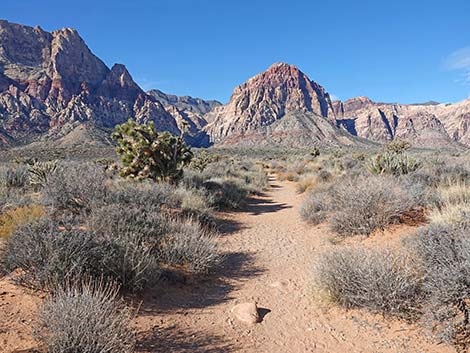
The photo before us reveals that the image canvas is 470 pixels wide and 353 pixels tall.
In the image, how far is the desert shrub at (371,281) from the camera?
394 centimetres

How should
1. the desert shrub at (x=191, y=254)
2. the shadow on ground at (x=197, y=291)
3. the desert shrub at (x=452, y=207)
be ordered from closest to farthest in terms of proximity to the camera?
1. the shadow on ground at (x=197, y=291)
2. the desert shrub at (x=452, y=207)
3. the desert shrub at (x=191, y=254)

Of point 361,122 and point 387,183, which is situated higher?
point 361,122

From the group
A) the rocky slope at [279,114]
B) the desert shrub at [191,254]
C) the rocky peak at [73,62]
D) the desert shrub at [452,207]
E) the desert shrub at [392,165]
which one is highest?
the rocky peak at [73,62]

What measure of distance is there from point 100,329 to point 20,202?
6.62m

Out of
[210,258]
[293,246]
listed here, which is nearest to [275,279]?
[210,258]

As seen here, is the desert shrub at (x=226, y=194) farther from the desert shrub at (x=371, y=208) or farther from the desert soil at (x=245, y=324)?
the desert soil at (x=245, y=324)

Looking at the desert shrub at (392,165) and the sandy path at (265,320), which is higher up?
the desert shrub at (392,165)

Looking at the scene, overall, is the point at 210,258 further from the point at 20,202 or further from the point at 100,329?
the point at 20,202

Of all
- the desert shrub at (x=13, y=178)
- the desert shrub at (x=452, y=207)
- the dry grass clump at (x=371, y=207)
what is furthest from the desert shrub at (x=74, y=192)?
the desert shrub at (x=452, y=207)

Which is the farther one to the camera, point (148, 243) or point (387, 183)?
point (387, 183)

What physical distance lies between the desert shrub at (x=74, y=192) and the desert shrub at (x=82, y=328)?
4.74 metres

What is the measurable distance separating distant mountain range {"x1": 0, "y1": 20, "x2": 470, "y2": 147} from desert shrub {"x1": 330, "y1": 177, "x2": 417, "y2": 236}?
76.3 m

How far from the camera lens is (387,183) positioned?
786 cm

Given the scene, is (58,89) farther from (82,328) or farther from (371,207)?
(82,328)
